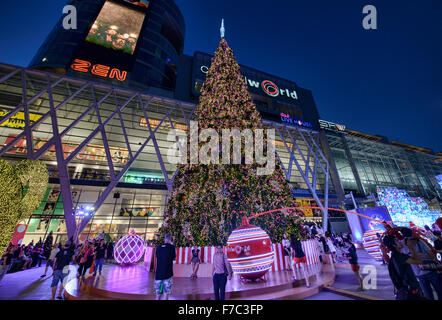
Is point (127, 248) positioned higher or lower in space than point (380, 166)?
lower

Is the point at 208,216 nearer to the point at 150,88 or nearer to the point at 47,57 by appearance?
the point at 150,88

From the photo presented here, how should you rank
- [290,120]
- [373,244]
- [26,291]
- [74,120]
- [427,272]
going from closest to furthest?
[427,272]
[373,244]
[26,291]
[74,120]
[290,120]

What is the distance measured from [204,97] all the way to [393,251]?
28.6 feet

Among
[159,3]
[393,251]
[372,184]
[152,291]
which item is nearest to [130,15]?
[159,3]

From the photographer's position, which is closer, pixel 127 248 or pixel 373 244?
pixel 373 244

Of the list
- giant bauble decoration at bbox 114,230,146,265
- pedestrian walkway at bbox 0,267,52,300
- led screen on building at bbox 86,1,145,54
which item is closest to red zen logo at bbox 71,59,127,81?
led screen on building at bbox 86,1,145,54

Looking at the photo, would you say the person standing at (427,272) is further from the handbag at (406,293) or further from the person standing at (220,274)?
the person standing at (220,274)

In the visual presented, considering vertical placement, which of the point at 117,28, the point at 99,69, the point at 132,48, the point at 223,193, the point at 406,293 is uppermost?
the point at 117,28

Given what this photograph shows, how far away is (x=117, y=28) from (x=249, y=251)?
3083 cm

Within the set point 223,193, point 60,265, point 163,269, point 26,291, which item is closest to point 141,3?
point 223,193

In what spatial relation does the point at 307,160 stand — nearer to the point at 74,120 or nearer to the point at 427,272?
the point at 427,272

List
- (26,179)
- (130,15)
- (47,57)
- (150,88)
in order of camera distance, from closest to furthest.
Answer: (26,179), (47,57), (150,88), (130,15)

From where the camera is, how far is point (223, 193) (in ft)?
25.4

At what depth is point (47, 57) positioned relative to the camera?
20.7 m
